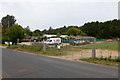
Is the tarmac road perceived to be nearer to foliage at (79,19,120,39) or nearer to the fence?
the fence

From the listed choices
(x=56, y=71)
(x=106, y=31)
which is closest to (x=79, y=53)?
(x=56, y=71)

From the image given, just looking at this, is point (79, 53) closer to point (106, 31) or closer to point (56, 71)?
point (56, 71)

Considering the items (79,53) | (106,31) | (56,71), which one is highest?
(106,31)

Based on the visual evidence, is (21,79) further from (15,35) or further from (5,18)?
(5,18)

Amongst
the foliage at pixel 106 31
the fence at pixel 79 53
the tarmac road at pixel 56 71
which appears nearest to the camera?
the tarmac road at pixel 56 71

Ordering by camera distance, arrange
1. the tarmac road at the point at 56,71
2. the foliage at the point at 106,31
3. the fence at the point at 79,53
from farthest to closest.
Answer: the foliage at the point at 106,31, the fence at the point at 79,53, the tarmac road at the point at 56,71

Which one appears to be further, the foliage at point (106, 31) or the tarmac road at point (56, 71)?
the foliage at point (106, 31)

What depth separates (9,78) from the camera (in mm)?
6953

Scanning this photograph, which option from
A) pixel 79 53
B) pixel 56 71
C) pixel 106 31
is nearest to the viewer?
pixel 56 71

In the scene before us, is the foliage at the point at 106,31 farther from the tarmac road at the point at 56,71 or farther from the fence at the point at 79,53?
the tarmac road at the point at 56,71

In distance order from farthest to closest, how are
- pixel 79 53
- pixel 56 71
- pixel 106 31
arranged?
pixel 106 31 < pixel 79 53 < pixel 56 71

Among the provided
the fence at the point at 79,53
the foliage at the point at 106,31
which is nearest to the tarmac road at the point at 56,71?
the fence at the point at 79,53

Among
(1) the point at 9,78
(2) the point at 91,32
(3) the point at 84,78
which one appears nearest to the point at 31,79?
(1) the point at 9,78

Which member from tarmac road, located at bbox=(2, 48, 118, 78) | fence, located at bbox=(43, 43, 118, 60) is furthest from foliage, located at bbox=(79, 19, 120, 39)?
tarmac road, located at bbox=(2, 48, 118, 78)
